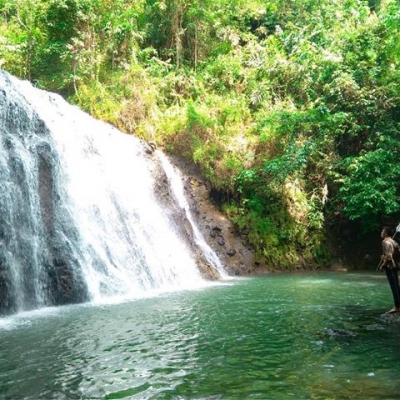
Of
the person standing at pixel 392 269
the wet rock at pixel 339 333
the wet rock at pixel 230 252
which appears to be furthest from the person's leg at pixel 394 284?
the wet rock at pixel 230 252

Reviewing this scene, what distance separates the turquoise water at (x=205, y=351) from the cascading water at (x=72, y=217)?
3.66 ft

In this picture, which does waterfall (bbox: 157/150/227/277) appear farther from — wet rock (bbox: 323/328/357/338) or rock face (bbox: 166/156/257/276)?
wet rock (bbox: 323/328/357/338)

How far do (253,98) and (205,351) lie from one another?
17.3 meters

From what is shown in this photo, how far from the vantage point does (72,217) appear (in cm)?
1226

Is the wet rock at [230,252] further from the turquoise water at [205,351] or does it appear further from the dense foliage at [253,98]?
the turquoise water at [205,351]

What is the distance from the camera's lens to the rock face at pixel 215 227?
17.7 metres

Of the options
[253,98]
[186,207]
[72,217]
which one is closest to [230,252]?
[186,207]

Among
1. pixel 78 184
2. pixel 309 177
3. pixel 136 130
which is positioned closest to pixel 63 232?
pixel 78 184

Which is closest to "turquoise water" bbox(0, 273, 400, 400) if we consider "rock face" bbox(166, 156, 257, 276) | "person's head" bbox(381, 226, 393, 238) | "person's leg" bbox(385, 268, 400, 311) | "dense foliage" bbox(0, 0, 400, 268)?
"person's leg" bbox(385, 268, 400, 311)

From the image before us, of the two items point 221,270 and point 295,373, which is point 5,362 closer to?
point 295,373

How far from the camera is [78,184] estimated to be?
13.7 m

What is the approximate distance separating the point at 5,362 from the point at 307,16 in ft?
93.4

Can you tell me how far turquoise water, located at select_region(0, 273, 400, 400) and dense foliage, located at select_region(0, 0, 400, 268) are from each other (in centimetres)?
864

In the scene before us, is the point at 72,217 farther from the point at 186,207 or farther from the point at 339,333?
the point at 339,333
